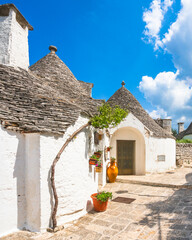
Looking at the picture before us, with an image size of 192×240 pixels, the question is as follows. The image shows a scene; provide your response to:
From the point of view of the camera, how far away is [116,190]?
7.49 metres

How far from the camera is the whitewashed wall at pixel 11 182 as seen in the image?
3721 mm

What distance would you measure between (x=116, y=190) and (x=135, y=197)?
45.1 inches

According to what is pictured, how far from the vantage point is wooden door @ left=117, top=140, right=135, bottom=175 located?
1072 cm

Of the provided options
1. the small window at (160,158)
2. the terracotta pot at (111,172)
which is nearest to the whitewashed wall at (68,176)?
the terracotta pot at (111,172)

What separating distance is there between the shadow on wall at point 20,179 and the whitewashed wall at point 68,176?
20.4 inches

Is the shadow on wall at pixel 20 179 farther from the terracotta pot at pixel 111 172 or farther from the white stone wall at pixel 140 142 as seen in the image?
the white stone wall at pixel 140 142

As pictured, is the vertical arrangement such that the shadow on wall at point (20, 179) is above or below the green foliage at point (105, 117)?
below

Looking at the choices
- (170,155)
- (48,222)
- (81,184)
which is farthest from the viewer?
(170,155)

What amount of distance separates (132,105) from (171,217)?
9197mm

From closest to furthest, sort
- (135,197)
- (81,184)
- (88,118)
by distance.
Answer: (81,184) → (88,118) → (135,197)

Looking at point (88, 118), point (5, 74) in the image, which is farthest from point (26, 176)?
point (5, 74)

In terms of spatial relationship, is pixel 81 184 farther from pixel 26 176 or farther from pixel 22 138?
pixel 22 138

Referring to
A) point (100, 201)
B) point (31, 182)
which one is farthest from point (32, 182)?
point (100, 201)

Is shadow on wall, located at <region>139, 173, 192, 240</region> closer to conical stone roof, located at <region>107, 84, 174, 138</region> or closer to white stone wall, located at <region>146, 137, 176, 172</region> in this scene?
white stone wall, located at <region>146, 137, 176, 172</region>
